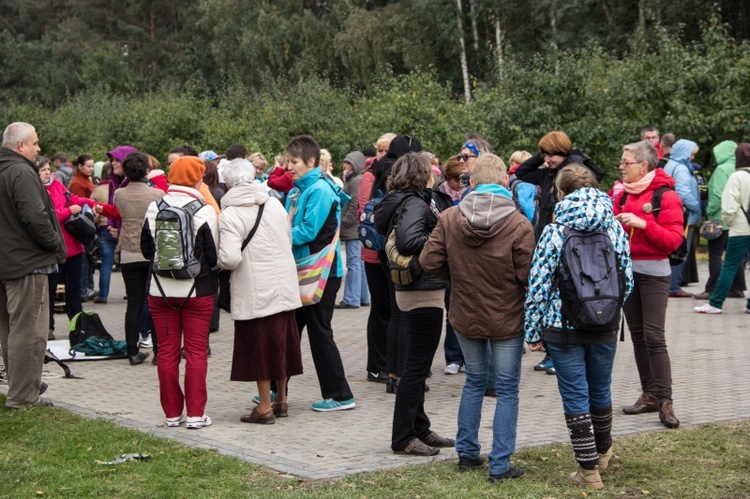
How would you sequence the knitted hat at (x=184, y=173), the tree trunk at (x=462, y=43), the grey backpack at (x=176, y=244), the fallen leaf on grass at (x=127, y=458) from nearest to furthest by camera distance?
the fallen leaf on grass at (x=127, y=458), the grey backpack at (x=176, y=244), the knitted hat at (x=184, y=173), the tree trunk at (x=462, y=43)

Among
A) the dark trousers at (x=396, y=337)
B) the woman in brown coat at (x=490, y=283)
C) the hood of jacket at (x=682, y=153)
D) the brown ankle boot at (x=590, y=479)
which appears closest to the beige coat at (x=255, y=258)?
the dark trousers at (x=396, y=337)

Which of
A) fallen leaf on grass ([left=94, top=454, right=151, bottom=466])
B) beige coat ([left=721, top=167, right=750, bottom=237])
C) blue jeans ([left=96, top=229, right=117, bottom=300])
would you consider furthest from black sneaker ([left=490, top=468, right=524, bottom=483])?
blue jeans ([left=96, top=229, right=117, bottom=300])

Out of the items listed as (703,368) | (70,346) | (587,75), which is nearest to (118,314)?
(70,346)

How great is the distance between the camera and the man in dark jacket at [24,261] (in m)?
8.31

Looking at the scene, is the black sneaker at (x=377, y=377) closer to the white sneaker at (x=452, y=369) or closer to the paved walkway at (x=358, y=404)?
the paved walkway at (x=358, y=404)

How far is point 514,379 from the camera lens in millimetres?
6395

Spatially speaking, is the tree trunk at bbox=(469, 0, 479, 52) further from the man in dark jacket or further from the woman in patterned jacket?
the woman in patterned jacket

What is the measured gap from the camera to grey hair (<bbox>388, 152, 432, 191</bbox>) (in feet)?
23.5

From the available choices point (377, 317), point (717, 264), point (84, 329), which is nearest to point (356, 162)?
point (84, 329)

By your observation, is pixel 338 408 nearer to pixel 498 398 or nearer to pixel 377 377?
pixel 377 377

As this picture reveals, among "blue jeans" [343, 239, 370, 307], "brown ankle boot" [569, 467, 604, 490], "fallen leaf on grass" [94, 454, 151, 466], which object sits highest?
"blue jeans" [343, 239, 370, 307]

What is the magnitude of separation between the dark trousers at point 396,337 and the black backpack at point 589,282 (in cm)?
260

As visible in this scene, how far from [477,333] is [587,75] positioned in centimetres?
1671

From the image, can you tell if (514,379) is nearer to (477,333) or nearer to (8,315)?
(477,333)
